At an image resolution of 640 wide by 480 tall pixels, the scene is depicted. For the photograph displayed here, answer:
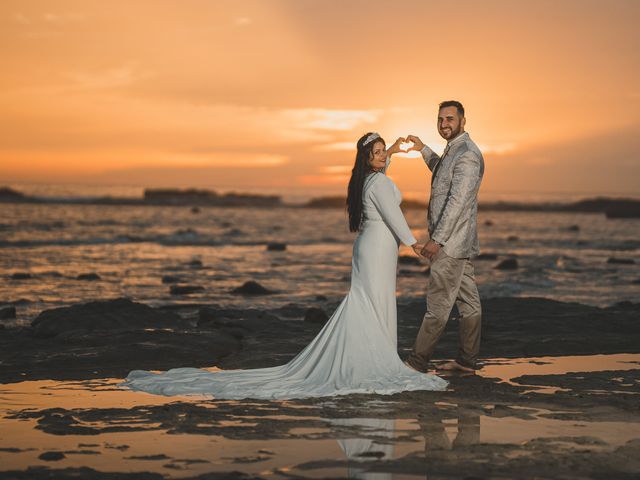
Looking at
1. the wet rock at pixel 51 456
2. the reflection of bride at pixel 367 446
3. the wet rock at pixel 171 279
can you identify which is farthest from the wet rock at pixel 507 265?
the wet rock at pixel 51 456

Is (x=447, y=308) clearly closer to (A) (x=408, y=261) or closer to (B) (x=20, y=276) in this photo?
(B) (x=20, y=276)

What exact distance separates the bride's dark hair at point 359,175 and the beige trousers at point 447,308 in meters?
0.96

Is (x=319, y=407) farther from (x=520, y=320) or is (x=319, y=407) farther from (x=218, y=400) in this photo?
(x=520, y=320)

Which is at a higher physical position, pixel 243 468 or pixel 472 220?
pixel 472 220

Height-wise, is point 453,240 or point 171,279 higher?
point 453,240

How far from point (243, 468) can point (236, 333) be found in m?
6.70

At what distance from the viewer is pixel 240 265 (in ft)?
98.6

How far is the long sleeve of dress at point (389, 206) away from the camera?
8.72 metres

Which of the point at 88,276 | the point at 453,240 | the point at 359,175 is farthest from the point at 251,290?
the point at 453,240

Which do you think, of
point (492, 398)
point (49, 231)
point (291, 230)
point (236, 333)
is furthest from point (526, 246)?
point (492, 398)

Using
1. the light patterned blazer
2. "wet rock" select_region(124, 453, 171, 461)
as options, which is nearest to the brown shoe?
the light patterned blazer

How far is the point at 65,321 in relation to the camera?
12.7 meters

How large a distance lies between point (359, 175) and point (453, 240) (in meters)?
1.18

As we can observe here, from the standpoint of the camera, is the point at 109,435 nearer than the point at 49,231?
Yes
